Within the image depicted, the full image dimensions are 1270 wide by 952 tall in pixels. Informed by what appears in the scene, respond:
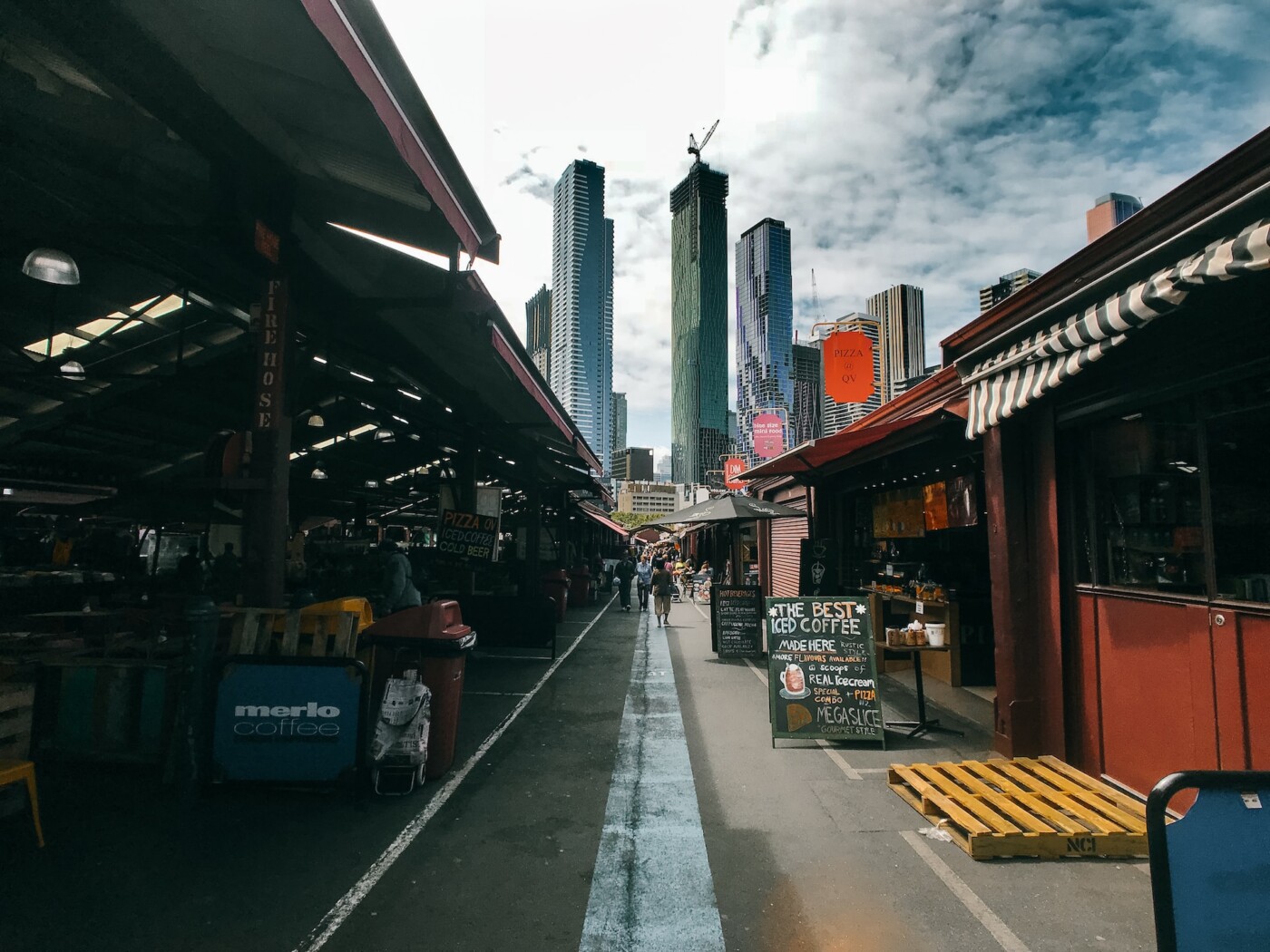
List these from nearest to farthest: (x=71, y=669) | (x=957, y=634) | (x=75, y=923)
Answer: (x=75, y=923) → (x=71, y=669) → (x=957, y=634)

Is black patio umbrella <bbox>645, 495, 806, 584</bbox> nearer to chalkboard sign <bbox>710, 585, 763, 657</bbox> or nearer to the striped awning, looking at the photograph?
chalkboard sign <bbox>710, 585, 763, 657</bbox>

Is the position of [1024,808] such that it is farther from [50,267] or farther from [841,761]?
[50,267]

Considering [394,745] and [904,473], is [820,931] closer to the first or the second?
[394,745]

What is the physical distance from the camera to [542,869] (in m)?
3.96

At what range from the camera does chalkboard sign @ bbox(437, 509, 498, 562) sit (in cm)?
1089

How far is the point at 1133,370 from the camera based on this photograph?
480 centimetres

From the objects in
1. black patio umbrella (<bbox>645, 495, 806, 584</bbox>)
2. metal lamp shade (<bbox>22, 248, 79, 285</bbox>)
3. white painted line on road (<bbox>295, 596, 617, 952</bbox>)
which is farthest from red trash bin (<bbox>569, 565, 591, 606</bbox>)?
metal lamp shade (<bbox>22, 248, 79, 285</bbox>)

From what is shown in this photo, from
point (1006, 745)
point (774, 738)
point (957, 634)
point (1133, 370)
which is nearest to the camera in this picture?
point (1133, 370)

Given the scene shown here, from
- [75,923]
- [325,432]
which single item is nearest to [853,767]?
[75,923]

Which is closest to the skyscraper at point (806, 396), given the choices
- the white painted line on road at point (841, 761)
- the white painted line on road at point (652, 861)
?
the white painted line on road at point (841, 761)

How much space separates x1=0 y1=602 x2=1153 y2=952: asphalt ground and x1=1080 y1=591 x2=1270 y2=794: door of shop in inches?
38.7

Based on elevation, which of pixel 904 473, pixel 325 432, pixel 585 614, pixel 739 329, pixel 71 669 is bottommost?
pixel 585 614

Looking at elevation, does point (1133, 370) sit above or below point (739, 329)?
below

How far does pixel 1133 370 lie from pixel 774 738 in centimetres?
452
